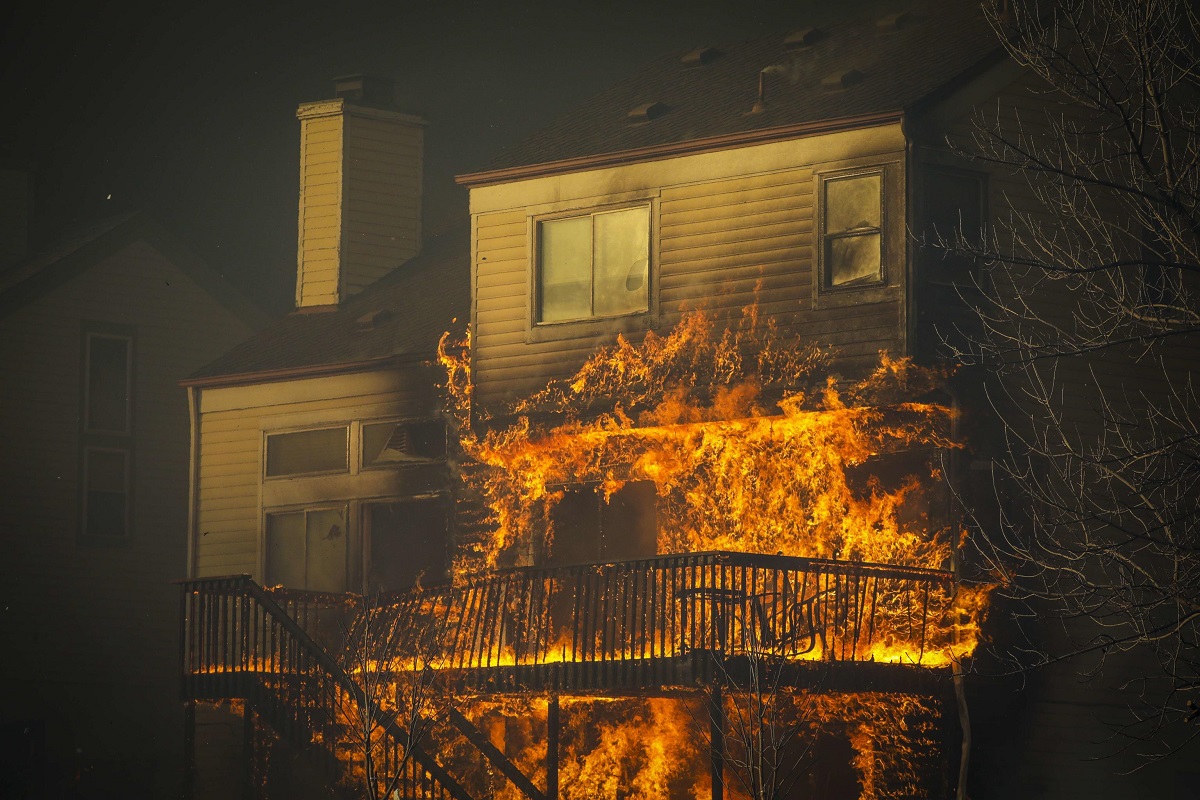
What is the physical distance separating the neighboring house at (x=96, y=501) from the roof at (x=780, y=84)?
10873 mm

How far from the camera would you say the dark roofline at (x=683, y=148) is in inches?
824

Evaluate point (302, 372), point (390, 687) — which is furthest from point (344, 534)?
point (390, 687)

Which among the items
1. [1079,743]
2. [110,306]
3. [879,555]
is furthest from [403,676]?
[110,306]

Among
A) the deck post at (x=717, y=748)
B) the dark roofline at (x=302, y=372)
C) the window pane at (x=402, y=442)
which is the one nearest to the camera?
the deck post at (x=717, y=748)

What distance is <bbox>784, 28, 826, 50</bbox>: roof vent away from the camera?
24.6 m

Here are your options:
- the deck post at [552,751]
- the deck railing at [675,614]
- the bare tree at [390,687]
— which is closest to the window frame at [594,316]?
the deck railing at [675,614]

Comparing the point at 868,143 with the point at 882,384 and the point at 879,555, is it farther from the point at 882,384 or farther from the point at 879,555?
the point at 879,555

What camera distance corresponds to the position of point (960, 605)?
19719mm

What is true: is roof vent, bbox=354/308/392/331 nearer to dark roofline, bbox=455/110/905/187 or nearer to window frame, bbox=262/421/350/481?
window frame, bbox=262/421/350/481

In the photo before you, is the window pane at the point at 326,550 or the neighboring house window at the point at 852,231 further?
the window pane at the point at 326,550

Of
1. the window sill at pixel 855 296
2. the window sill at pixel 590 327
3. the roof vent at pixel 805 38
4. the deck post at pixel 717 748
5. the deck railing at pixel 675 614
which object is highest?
the roof vent at pixel 805 38

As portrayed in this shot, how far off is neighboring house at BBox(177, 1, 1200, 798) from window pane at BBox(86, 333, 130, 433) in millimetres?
3475

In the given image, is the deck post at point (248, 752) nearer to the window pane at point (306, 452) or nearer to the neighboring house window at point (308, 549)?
the neighboring house window at point (308, 549)

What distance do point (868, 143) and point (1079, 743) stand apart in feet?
25.1
